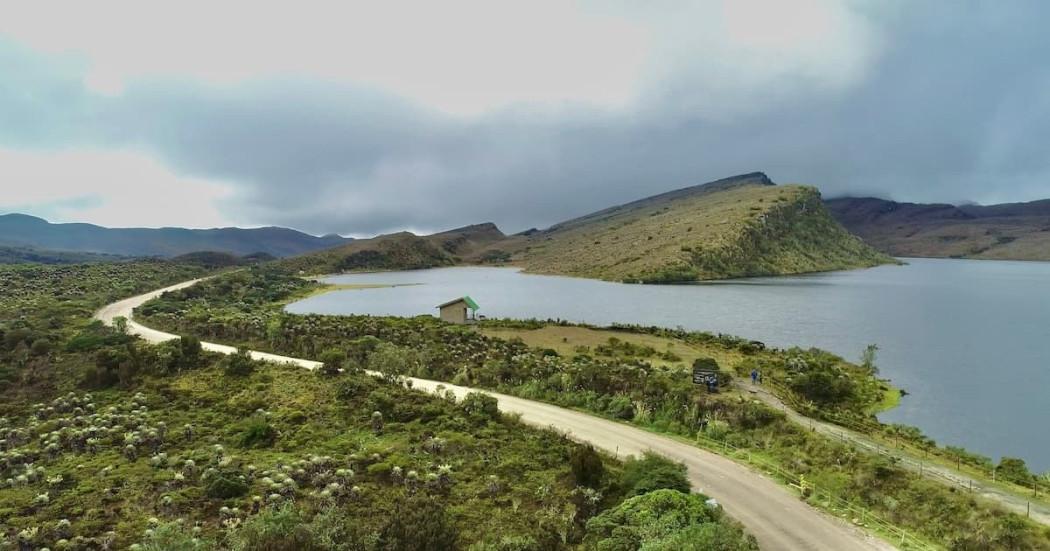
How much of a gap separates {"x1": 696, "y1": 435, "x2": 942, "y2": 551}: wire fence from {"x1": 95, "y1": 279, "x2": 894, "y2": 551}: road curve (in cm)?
54

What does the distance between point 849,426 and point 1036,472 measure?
967 cm

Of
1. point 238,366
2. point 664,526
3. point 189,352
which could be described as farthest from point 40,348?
point 664,526

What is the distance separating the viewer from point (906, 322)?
77500 millimetres

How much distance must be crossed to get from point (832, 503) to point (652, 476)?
720 centimetres

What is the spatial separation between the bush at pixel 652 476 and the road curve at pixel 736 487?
6.47 ft

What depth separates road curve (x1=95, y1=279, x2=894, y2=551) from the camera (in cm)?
1730

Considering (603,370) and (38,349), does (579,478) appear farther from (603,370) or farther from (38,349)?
(38,349)

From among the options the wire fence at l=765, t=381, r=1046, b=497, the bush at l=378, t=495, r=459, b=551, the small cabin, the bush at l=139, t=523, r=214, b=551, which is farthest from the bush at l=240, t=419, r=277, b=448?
the small cabin

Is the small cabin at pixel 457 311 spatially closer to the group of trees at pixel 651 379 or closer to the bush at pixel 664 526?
the group of trees at pixel 651 379

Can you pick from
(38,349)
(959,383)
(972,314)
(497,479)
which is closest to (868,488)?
(497,479)

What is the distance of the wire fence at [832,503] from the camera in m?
17.4

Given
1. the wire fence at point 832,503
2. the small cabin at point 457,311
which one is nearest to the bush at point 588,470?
the wire fence at point 832,503

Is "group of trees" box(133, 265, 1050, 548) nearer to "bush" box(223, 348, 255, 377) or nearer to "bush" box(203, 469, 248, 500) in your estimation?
"bush" box(223, 348, 255, 377)

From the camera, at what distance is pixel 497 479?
2173 cm
